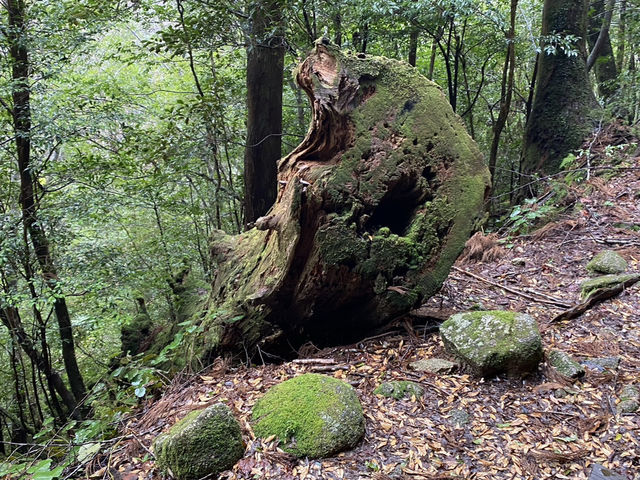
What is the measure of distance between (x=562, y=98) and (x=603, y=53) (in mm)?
3888

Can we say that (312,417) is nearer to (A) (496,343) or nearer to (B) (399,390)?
(B) (399,390)

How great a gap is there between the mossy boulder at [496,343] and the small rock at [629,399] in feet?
1.69

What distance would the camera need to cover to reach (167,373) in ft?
12.5

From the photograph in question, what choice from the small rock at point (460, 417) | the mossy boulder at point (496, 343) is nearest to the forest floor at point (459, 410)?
the small rock at point (460, 417)

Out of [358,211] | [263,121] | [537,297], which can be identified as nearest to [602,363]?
[537,297]

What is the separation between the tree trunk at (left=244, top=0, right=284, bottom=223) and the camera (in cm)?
609

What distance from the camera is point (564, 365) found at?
9.70ft

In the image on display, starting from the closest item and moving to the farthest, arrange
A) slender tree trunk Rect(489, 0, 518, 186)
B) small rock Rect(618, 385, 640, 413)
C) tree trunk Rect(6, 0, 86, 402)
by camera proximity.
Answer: small rock Rect(618, 385, 640, 413)
tree trunk Rect(6, 0, 86, 402)
slender tree trunk Rect(489, 0, 518, 186)

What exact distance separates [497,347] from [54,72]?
6.48 m

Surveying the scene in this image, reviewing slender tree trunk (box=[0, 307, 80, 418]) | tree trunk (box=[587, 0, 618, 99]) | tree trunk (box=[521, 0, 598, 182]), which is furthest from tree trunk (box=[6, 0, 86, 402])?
tree trunk (box=[587, 0, 618, 99])

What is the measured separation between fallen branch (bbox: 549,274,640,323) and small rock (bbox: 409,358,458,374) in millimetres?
1235

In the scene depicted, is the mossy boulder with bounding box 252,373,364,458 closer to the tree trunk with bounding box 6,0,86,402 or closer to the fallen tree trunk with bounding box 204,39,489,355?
the fallen tree trunk with bounding box 204,39,489,355

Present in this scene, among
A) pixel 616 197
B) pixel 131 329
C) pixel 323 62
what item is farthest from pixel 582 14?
pixel 131 329

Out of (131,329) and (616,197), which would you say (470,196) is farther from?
(131,329)
